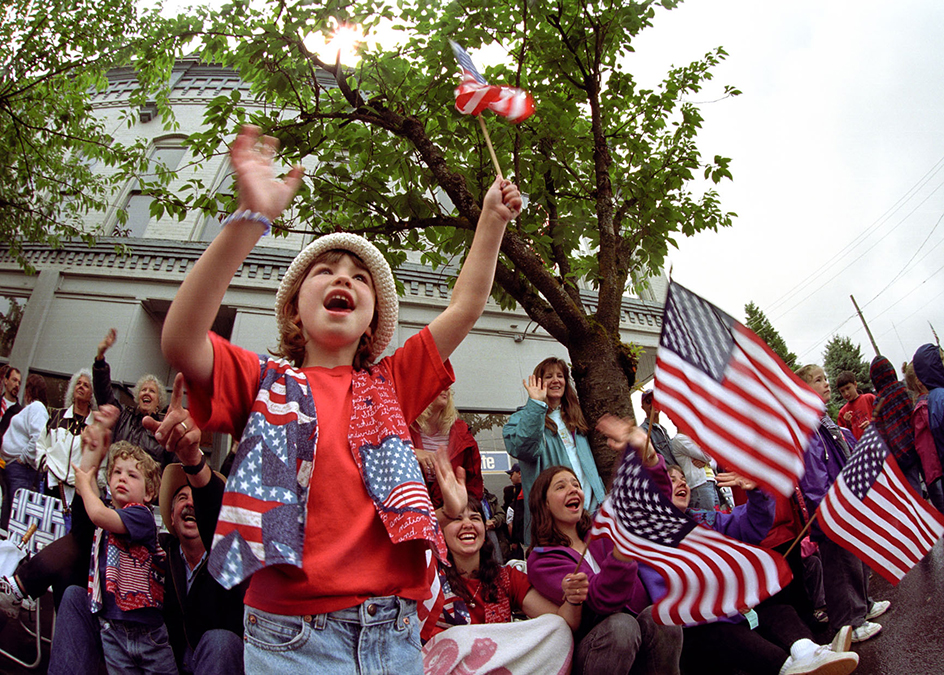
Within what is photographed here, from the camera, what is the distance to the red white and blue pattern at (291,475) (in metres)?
1.24

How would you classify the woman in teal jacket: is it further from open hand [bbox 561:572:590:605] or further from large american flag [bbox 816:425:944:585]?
large american flag [bbox 816:425:944:585]

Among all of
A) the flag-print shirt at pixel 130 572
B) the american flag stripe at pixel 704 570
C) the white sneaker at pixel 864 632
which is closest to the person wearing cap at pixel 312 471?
the american flag stripe at pixel 704 570

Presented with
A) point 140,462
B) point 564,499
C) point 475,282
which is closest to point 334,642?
point 475,282

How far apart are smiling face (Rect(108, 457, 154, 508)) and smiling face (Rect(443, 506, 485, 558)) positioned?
1.74m

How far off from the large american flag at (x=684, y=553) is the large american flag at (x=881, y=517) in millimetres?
859

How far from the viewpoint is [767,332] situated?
127ft

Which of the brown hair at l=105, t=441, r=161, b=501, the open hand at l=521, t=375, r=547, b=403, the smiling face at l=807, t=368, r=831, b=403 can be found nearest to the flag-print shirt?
the brown hair at l=105, t=441, r=161, b=501

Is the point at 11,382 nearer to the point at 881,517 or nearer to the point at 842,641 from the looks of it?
the point at 842,641

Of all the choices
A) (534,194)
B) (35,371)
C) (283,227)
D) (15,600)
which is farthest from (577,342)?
(35,371)

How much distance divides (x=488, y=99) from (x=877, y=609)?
4.64 metres

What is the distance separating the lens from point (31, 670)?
3402 mm

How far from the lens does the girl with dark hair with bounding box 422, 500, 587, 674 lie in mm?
2662

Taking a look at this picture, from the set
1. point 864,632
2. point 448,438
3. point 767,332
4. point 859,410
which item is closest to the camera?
point 864,632

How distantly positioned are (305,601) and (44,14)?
9385mm
